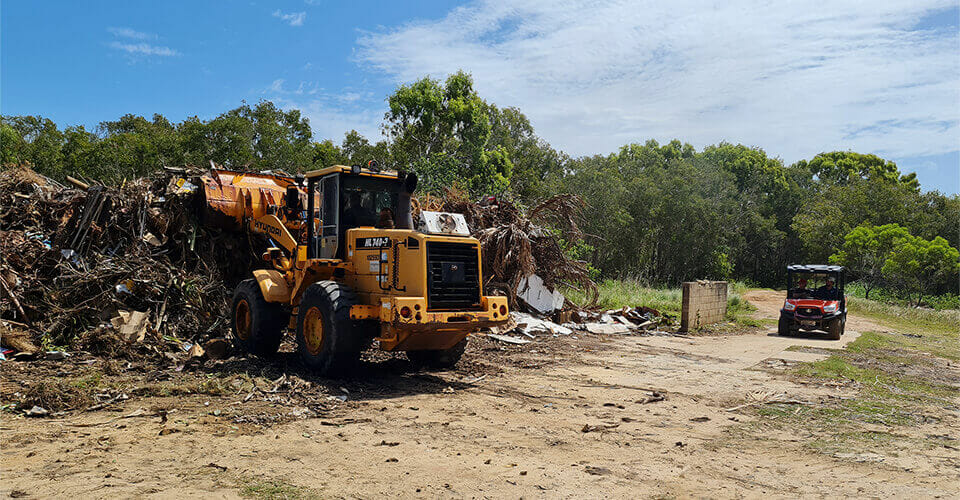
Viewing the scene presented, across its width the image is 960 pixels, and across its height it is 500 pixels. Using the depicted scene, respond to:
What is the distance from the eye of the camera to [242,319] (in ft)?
36.2

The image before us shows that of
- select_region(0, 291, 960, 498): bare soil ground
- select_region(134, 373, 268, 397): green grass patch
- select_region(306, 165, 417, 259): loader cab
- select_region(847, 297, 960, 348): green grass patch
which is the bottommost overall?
select_region(847, 297, 960, 348): green grass patch

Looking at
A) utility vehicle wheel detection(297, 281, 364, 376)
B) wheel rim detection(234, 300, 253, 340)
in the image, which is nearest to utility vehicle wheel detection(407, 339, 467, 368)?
utility vehicle wheel detection(297, 281, 364, 376)

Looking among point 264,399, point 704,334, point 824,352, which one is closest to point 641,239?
point 704,334

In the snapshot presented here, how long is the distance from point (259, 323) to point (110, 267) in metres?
3.02

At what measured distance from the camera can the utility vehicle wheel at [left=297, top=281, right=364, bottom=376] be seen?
347 inches

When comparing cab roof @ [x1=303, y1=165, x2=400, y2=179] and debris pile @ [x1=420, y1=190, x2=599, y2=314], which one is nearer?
cab roof @ [x1=303, y1=165, x2=400, y2=179]

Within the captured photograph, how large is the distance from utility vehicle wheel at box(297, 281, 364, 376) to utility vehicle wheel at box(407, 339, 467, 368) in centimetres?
157

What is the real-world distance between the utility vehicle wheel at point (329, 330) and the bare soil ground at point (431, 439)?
266mm

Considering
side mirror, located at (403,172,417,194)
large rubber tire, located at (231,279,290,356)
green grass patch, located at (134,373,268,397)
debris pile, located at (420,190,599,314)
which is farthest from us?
debris pile, located at (420,190,599,314)

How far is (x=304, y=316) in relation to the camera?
9.45 meters

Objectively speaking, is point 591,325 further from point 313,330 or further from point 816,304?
point 313,330

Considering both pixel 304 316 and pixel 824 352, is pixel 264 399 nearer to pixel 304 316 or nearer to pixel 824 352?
pixel 304 316

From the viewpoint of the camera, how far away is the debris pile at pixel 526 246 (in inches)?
623

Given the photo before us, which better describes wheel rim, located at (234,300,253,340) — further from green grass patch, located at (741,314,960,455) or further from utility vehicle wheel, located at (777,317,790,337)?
utility vehicle wheel, located at (777,317,790,337)
